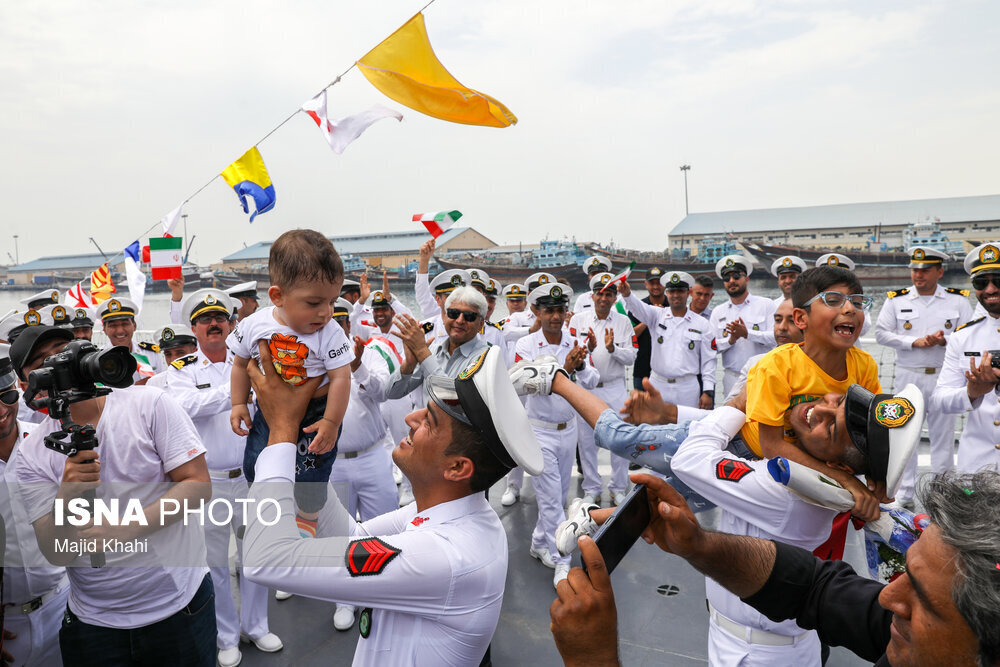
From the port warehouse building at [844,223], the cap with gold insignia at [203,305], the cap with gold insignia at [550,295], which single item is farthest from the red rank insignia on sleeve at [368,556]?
the port warehouse building at [844,223]

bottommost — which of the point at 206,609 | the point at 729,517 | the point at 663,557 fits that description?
the point at 663,557

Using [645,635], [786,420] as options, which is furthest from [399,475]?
[786,420]

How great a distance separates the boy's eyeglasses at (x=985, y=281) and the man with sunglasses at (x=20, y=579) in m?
5.99

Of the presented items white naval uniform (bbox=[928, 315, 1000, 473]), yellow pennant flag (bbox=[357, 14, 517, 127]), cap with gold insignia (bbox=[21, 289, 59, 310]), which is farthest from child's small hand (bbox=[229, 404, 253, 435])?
cap with gold insignia (bbox=[21, 289, 59, 310])

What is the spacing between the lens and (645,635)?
3596 mm

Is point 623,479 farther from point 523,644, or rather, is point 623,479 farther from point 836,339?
point 836,339

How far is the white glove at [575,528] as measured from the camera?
4.18ft

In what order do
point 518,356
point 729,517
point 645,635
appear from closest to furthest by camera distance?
point 729,517, point 645,635, point 518,356

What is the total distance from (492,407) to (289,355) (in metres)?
1.10

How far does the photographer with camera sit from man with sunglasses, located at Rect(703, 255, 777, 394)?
5791mm

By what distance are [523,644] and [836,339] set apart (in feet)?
8.63

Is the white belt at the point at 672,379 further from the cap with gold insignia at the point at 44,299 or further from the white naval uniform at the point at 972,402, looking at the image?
the cap with gold insignia at the point at 44,299

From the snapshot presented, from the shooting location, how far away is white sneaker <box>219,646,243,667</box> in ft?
11.6

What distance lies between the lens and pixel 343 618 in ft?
12.6
